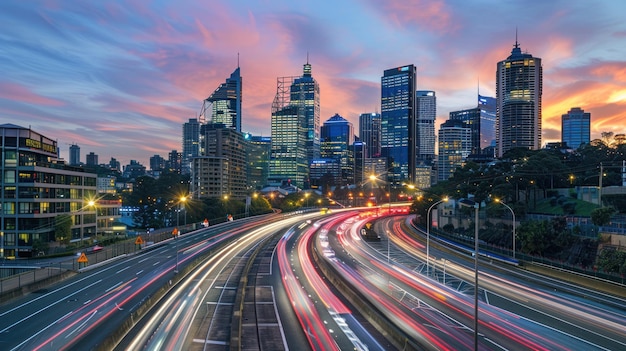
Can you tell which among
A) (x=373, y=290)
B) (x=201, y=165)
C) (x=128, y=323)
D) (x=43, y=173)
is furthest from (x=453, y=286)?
(x=201, y=165)

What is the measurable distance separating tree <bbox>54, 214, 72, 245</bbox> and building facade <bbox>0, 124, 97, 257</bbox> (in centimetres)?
17

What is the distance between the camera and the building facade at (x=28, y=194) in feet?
237

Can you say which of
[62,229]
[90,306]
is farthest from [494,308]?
[62,229]

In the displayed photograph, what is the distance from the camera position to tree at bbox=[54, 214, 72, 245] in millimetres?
75000

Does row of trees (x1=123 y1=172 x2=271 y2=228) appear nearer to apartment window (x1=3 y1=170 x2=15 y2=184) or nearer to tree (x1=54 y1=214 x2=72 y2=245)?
tree (x1=54 y1=214 x2=72 y2=245)

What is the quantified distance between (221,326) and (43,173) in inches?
2556

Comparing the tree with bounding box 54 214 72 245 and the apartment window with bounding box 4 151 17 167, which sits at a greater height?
the apartment window with bounding box 4 151 17 167

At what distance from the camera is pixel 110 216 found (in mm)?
96250

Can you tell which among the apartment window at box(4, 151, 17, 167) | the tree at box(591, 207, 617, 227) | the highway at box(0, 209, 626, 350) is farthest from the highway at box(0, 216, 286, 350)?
the tree at box(591, 207, 617, 227)

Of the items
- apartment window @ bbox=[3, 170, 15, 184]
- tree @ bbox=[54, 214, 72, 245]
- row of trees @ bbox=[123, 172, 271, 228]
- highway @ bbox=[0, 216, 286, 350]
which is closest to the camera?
highway @ bbox=[0, 216, 286, 350]

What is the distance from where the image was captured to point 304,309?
35625mm

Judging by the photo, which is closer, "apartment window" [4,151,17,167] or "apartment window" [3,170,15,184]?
"apartment window" [3,170,15,184]

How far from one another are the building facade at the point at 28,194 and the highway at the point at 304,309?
26823mm

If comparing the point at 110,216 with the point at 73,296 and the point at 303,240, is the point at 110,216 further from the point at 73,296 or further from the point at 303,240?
the point at 73,296
